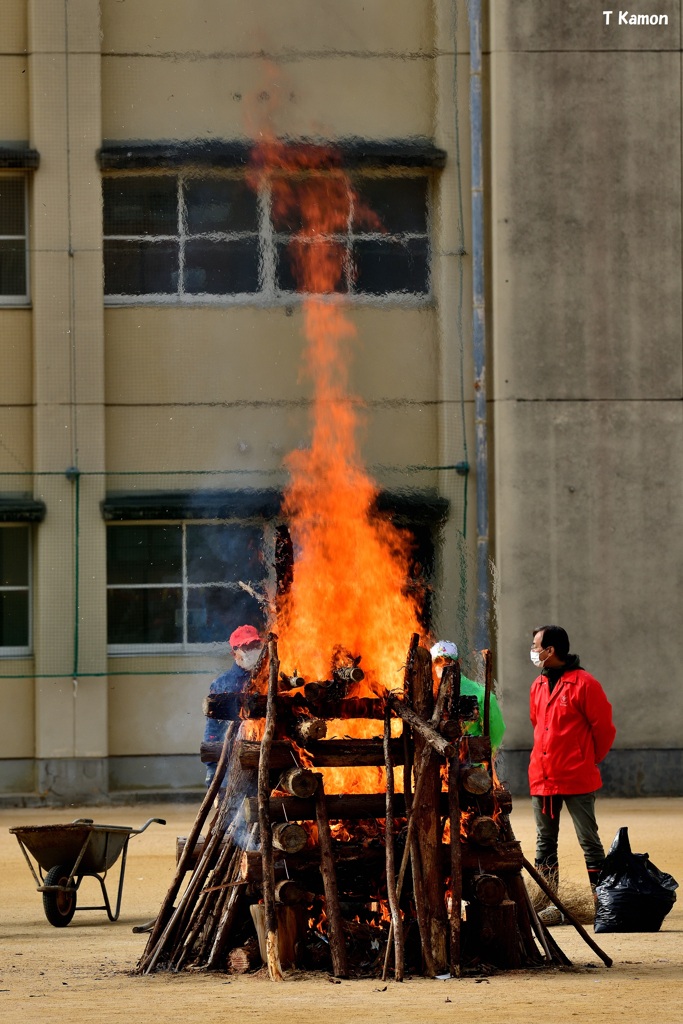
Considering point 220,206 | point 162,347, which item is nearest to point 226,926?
point 162,347

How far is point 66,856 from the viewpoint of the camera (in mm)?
12289

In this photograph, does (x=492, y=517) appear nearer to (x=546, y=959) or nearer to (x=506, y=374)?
(x=506, y=374)

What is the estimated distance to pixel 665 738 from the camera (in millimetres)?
21219

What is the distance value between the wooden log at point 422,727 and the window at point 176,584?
36.4 feet

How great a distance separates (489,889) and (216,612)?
11.7m

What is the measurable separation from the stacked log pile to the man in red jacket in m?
1.97

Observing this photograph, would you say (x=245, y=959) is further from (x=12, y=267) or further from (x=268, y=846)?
(x=12, y=267)

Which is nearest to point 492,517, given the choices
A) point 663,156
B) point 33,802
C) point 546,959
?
point 663,156

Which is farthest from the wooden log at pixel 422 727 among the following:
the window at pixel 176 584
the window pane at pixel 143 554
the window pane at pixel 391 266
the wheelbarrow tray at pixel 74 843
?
the window pane at pixel 391 266

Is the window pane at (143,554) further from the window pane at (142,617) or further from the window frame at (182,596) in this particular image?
the window pane at (142,617)

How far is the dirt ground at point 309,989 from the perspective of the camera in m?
8.16

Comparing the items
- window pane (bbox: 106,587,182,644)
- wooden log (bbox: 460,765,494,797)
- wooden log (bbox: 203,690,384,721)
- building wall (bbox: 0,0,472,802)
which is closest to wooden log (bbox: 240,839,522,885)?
wooden log (bbox: 460,765,494,797)

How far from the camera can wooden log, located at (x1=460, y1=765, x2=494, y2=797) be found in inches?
379

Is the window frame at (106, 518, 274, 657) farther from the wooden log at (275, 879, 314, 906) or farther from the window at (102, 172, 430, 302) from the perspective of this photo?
the wooden log at (275, 879, 314, 906)
